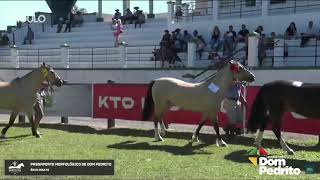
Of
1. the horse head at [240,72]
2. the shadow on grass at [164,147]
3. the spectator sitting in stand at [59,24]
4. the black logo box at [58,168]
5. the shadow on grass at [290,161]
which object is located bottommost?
the shadow on grass at [164,147]

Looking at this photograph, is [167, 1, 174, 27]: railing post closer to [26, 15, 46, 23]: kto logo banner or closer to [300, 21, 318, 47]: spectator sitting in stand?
[300, 21, 318, 47]: spectator sitting in stand

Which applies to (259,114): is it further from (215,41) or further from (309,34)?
(215,41)

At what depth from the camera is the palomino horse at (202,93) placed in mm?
13883

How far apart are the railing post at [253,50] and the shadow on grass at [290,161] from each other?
8958mm

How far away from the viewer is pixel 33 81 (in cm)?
1535

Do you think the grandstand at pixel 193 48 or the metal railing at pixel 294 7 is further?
the metal railing at pixel 294 7

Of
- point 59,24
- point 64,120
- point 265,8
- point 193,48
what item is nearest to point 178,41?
point 193,48

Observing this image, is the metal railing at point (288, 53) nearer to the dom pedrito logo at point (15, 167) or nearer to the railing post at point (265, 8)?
the railing post at point (265, 8)

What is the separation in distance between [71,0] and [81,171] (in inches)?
1573

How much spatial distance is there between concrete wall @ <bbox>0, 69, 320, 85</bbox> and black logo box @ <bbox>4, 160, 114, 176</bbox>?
428 inches

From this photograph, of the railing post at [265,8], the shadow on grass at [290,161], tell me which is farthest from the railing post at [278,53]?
the shadow on grass at [290,161]

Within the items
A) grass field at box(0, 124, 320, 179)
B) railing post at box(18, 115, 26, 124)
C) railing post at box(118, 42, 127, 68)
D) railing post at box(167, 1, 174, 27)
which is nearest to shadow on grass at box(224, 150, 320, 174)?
grass field at box(0, 124, 320, 179)

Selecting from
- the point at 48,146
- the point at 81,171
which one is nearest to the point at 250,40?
the point at 48,146

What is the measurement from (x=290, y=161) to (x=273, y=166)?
881 mm
